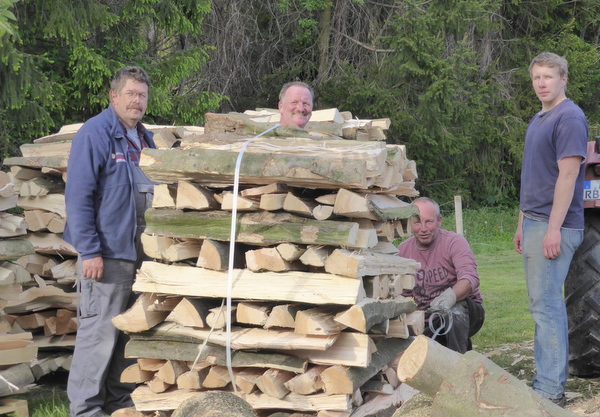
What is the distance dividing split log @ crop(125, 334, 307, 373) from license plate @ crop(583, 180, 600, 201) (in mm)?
2395

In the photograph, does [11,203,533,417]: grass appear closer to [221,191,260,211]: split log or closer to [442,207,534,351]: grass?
[442,207,534,351]: grass

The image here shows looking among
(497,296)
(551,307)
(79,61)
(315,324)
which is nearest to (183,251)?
(315,324)

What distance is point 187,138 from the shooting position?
4.33 m

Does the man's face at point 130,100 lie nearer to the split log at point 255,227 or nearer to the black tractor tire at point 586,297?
the split log at point 255,227

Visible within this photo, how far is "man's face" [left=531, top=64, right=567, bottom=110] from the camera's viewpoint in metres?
4.57

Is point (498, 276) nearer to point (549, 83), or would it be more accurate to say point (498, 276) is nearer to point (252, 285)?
point (549, 83)

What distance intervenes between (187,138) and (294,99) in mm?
1455

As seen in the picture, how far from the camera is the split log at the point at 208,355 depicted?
13.0ft

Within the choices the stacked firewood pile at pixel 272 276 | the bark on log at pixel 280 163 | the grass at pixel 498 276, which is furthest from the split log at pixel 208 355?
the grass at pixel 498 276

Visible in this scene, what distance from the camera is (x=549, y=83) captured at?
4.58 m

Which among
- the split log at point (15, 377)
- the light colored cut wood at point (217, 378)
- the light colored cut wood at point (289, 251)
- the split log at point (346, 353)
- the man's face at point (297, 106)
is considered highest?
the man's face at point (297, 106)

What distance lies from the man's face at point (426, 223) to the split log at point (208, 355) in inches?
82.0

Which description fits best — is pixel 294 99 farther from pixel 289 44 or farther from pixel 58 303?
pixel 289 44

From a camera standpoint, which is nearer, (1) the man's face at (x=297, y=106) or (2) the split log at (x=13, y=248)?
(2) the split log at (x=13, y=248)
